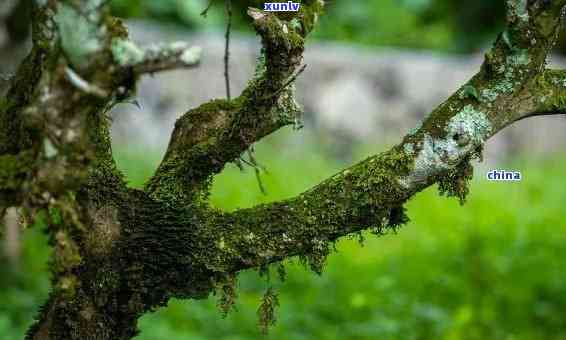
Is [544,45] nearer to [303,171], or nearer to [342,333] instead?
[342,333]

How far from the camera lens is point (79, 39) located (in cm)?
185

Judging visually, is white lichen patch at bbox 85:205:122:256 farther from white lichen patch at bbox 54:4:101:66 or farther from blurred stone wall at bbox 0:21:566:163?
blurred stone wall at bbox 0:21:566:163

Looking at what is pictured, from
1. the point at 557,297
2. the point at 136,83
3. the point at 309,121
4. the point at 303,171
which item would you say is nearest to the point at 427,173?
the point at 136,83

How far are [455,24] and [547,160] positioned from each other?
1892mm

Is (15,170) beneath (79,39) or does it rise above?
beneath

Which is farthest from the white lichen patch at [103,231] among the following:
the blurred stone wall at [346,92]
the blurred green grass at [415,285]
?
the blurred stone wall at [346,92]

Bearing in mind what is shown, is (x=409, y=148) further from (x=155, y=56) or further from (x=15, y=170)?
(x=15, y=170)

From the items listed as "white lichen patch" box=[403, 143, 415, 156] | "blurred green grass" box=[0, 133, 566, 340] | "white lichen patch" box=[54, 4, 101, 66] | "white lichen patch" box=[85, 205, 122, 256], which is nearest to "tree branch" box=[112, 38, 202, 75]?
"white lichen patch" box=[54, 4, 101, 66]

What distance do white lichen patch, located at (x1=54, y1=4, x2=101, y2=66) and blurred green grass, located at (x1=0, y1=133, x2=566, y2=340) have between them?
2612mm

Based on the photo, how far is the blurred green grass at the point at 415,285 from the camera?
16.7 ft

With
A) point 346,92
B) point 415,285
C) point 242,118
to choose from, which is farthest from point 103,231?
point 346,92

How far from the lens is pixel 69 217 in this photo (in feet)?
6.66

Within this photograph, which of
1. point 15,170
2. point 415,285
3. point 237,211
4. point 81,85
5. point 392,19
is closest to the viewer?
point 81,85

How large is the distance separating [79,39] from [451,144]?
100 cm
